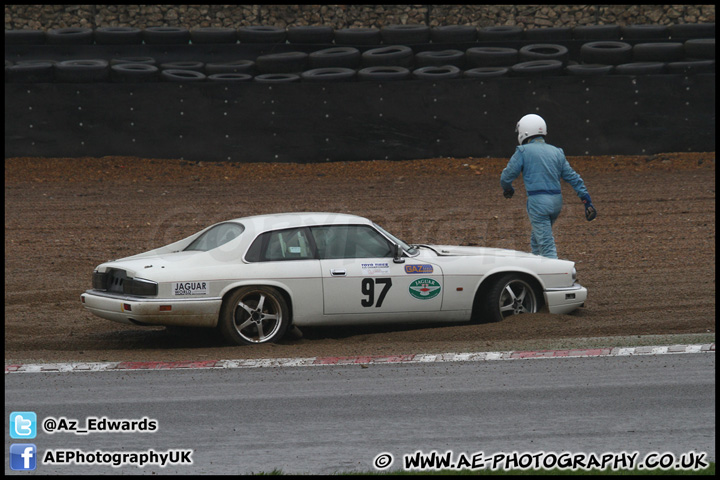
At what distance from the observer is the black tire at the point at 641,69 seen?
18.5 metres

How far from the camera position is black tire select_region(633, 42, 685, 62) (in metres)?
19.3

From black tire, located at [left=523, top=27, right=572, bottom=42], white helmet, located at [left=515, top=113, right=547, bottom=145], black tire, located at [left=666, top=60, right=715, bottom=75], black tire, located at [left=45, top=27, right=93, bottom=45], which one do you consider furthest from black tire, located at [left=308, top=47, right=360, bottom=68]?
white helmet, located at [left=515, top=113, right=547, bottom=145]

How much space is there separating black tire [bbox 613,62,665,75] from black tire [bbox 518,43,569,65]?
1.35 meters

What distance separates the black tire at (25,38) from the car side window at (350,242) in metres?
14.2

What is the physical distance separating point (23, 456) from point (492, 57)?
1588 centimetres

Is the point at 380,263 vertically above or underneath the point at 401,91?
underneath

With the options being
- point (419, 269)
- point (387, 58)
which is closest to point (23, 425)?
point (419, 269)

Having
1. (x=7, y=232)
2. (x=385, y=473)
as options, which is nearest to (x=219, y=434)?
(x=385, y=473)

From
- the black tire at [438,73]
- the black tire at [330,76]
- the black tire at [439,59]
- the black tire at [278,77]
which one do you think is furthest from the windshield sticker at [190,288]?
the black tire at [439,59]

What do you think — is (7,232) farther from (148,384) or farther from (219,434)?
(219,434)

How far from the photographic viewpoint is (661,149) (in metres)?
18.7

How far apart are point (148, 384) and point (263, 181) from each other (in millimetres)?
11611

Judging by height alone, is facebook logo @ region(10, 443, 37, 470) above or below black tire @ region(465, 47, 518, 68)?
below

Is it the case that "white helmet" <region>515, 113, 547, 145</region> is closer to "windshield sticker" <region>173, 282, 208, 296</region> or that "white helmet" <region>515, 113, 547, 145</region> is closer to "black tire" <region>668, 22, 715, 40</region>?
"windshield sticker" <region>173, 282, 208, 296</region>
